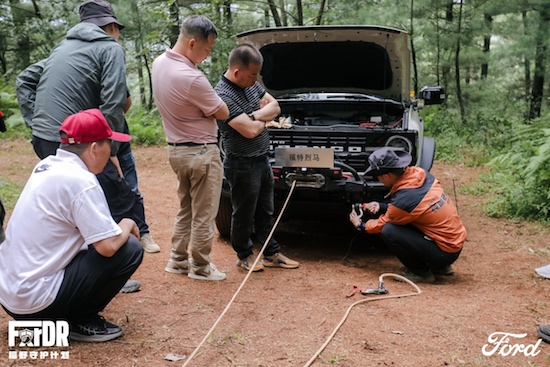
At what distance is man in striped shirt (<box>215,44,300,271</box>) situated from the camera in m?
4.10

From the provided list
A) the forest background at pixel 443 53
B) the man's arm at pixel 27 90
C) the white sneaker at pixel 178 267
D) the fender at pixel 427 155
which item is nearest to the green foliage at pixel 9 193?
the forest background at pixel 443 53

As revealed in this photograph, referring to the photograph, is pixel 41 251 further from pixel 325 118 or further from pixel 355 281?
pixel 325 118

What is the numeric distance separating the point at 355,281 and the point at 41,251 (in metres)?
2.55

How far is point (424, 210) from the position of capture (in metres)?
4.23

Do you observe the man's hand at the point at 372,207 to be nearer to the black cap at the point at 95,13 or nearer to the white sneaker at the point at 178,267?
the white sneaker at the point at 178,267

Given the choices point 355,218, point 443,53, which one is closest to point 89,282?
point 355,218

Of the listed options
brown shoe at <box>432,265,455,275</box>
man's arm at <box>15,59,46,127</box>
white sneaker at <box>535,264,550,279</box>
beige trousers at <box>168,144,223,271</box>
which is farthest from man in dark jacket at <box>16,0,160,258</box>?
white sneaker at <box>535,264,550,279</box>

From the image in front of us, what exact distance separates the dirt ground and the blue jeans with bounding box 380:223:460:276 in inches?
8.3

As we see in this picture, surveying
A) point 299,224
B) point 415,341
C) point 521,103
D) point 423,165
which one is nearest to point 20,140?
point 299,224

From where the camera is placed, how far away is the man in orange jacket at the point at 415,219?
13.9 ft

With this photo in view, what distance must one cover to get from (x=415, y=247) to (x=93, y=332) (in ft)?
8.50

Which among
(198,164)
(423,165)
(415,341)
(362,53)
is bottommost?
(415,341)

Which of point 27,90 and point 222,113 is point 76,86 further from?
point 222,113

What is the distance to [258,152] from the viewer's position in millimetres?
4297
